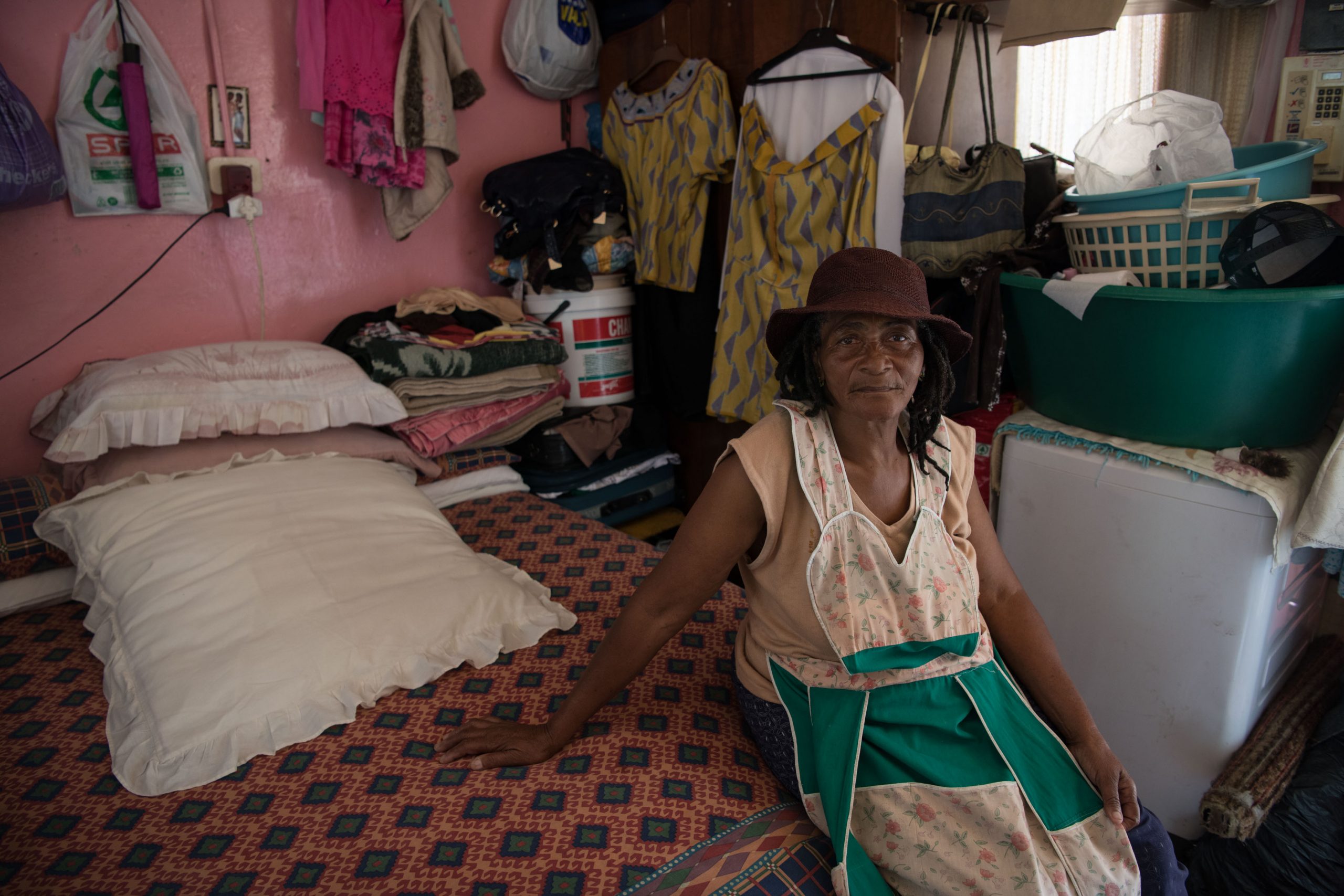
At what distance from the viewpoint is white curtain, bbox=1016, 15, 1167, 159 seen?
2326 millimetres

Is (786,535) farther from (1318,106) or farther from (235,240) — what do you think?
(235,240)

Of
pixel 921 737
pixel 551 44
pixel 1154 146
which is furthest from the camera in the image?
pixel 551 44

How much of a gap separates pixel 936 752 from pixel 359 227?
7.69 ft

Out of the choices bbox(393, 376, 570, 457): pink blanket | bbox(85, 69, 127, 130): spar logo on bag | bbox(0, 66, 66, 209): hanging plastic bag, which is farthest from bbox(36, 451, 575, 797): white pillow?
bbox(85, 69, 127, 130): spar logo on bag

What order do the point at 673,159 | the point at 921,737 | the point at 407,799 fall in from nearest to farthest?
1. the point at 921,737
2. the point at 407,799
3. the point at 673,159

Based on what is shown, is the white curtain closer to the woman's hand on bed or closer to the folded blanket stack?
the folded blanket stack

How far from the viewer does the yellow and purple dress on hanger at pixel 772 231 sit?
227 centimetres

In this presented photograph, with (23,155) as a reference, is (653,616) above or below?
below

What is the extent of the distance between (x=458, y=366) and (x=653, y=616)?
54.1 inches

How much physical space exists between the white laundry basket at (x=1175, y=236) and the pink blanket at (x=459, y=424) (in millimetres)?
1607

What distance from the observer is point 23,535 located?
185 centimetres

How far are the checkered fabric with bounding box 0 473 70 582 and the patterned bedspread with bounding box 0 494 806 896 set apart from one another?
0.23m

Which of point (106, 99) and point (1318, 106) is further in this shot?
point (106, 99)

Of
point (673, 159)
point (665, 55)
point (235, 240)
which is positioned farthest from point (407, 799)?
point (665, 55)
